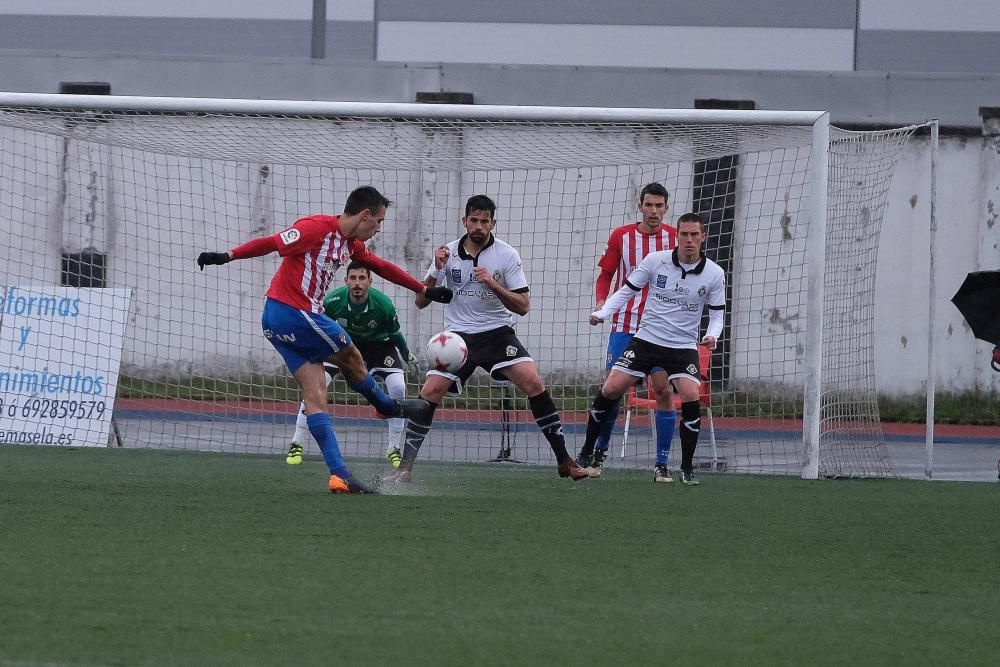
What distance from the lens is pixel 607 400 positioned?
943 centimetres

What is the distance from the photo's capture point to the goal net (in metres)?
10.8

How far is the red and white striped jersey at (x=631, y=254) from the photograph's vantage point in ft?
32.5

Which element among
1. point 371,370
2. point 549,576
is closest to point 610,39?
point 371,370

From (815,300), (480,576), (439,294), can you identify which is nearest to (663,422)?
(815,300)

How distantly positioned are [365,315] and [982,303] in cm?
493

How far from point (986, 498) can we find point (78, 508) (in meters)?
5.46

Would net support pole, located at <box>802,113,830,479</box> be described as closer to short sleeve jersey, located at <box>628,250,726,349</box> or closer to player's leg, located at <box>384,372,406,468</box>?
short sleeve jersey, located at <box>628,250,726,349</box>

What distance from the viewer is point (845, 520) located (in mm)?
6992

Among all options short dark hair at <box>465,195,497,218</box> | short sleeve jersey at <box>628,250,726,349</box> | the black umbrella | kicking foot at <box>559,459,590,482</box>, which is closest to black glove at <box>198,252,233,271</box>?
short dark hair at <box>465,195,497,218</box>

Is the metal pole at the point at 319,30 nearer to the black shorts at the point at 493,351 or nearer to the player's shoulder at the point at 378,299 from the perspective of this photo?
the player's shoulder at the point at 378,299

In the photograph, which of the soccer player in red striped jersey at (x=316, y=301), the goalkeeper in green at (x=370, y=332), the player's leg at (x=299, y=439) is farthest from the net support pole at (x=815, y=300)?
the soccer player in red striped jersey at (x=316, y=301)

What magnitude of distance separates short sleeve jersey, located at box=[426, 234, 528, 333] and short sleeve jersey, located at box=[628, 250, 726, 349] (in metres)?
1.08

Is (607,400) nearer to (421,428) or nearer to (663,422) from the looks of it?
(663,422)

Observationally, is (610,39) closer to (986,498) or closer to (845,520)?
(986,498)
